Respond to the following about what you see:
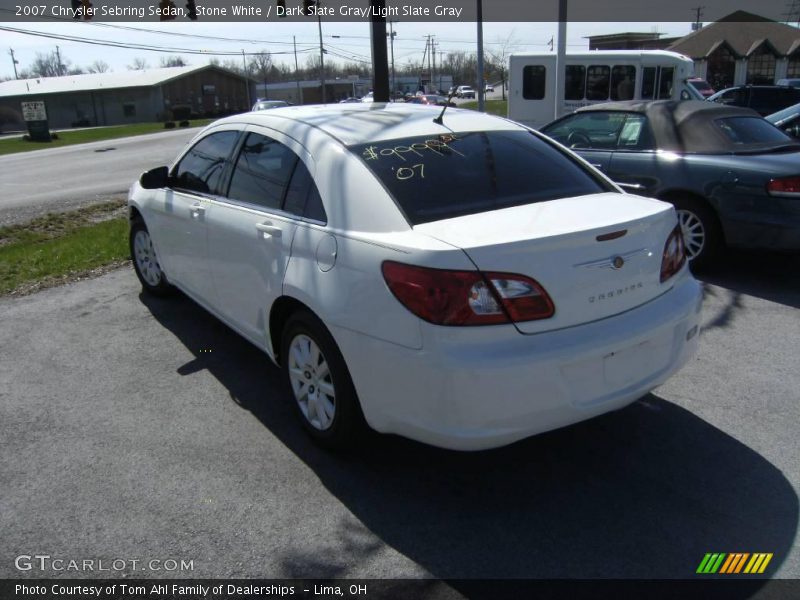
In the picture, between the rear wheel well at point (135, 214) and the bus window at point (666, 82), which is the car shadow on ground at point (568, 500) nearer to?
the rear wheel well at point (135, 214)

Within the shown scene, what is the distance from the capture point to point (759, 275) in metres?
6.55

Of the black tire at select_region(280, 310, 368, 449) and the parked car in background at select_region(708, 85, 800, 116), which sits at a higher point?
the parked car in background at select_region(708, 85, 800, 116)

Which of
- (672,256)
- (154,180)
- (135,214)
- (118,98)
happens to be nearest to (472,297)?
(672,256)

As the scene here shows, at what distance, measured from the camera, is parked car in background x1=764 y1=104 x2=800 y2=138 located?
1073 cm

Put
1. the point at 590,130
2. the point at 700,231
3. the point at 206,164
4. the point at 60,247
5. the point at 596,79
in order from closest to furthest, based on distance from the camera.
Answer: the point at 206,164
the point at 700,231
the point at 590,130
the point at 60,247
the point at 596,79

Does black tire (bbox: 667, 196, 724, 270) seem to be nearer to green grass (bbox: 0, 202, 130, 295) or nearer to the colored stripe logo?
the colored stripe logo

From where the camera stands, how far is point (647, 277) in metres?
3.23

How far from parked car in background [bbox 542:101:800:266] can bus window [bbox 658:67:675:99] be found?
1271cm

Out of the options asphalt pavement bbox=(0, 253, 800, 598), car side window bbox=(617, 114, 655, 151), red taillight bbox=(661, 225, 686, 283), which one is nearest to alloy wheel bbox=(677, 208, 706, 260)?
car side window bbox=(617, 114, 655, 151)

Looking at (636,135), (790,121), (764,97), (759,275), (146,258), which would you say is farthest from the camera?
(764,97)

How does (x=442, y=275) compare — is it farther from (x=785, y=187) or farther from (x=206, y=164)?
(x=785, y=187)

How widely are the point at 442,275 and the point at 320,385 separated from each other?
1036mm

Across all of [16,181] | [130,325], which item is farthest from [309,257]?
[16,181]

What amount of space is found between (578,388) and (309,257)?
4.70ft
